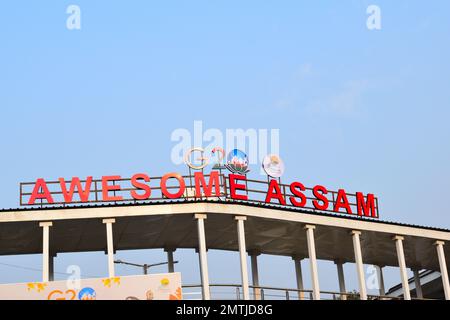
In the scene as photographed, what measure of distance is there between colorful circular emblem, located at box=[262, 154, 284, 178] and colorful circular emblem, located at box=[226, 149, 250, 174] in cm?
135

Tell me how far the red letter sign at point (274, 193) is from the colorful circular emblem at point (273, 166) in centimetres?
181

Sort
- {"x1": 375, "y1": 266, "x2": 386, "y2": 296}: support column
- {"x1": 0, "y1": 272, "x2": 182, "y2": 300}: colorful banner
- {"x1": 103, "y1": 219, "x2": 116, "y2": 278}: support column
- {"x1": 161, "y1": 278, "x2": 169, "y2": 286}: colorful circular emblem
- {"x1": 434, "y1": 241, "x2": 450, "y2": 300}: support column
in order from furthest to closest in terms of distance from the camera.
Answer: {"x1": 375, "y1": 266, "x2": 386, "y2": 296}: support column
{"x1": 434, "y1": 241, "x2": 450, "y2": 300}: support column
{"x1": 103, "y1": 219, "x2": 116, "y2": 278}: support column
{"x1": 161, "y1": 278, "x2": 169, "y2": 286}: colorful circular emblem
{"x1": 0, "y1": 272, "x2": 182, "y2": 300}: colorful banner

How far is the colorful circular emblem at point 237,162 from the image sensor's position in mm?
44781

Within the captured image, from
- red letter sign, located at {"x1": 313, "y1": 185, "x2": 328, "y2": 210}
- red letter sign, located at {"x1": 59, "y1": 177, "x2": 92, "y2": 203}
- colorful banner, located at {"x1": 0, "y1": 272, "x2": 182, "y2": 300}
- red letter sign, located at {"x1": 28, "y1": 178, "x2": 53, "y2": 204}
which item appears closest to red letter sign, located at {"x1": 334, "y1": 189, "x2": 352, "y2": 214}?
red letter sign, located at {"x1": 313, "y1": 185, "x2": 328, "y2": 210}

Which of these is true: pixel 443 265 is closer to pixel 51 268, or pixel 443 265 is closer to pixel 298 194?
pixel 298 194

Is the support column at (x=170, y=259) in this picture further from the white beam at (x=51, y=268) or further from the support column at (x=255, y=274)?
the white beam at (x=51, y=268)

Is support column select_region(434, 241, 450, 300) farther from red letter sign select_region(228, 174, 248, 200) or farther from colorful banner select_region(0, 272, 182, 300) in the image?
colorful banner select_region(0, 272, 182, 300)

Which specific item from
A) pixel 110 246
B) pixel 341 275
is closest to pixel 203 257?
pixel 110 246

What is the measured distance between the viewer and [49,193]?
135 ft

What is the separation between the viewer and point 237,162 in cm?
4497

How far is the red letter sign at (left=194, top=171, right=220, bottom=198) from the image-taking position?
4222 centimetres

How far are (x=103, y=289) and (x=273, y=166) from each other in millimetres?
12782
